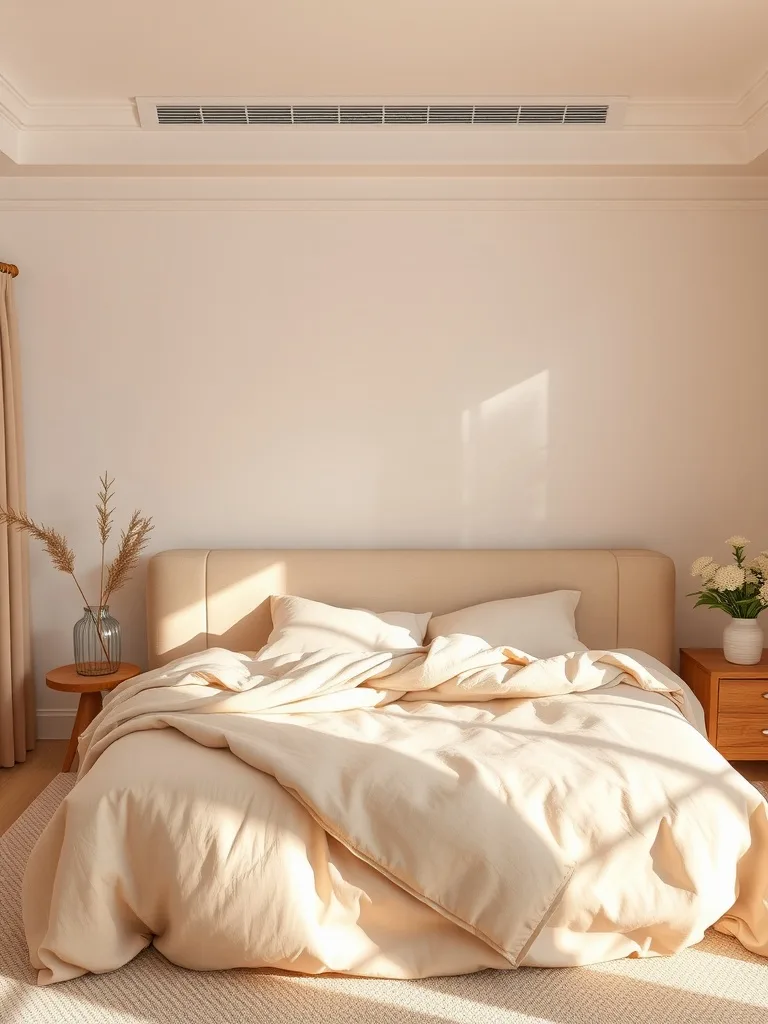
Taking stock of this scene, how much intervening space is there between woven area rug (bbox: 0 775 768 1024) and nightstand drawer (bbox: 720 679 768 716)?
1324 mm

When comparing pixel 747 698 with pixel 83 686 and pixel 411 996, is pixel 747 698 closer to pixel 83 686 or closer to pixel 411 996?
pixel 411 996

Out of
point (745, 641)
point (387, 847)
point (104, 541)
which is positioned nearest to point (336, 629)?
point (104, 541)

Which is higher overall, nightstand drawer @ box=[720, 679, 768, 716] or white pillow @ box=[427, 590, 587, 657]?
white pillow @ box=[427, 590, 587, 657]

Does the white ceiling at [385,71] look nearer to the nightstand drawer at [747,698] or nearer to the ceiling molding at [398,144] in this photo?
the ceiling molding at [398,144]

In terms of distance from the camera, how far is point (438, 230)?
162 inches

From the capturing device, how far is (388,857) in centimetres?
229

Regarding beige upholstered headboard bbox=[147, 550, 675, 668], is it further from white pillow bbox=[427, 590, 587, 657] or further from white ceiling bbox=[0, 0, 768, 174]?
white ceiling bbox=[0, 0, 768, 174]

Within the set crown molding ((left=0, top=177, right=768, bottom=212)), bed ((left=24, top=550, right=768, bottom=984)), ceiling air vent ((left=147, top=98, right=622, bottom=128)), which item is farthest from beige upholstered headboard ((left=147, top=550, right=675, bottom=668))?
ceiling air vent ((left=147, top=98, right=622, bottom=128))

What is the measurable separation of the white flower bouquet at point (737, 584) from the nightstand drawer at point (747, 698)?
0.29 metres

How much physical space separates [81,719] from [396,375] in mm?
2042

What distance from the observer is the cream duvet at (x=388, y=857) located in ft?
7.38

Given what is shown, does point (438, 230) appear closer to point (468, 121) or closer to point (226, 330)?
point (468, 121)

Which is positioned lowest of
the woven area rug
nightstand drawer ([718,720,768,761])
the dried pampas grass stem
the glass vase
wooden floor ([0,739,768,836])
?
the woven area rug

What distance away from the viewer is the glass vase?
3869mm
